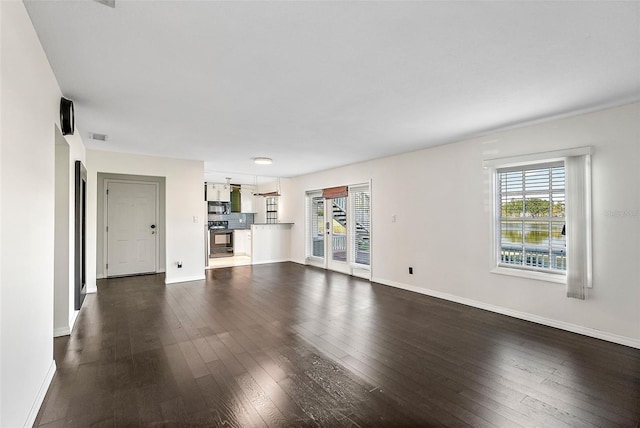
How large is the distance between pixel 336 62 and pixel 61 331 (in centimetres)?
391

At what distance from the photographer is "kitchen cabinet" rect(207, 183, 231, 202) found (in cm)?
993

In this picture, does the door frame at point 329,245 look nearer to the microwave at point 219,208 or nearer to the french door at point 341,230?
the french door at point 341,230

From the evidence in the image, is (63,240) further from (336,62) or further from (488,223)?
(488,223)

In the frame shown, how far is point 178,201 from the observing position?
5.83 meters

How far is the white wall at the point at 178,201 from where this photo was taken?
5.32 m

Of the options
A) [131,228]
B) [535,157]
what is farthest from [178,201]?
[535,157]

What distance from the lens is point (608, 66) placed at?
224 centimetres

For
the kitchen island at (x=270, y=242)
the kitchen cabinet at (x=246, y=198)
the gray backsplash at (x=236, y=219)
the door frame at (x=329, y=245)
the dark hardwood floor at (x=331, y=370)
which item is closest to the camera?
the dark hardwood floor at (x=331, y=370)

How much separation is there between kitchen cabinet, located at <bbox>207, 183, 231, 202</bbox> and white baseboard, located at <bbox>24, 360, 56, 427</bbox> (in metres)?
7.84

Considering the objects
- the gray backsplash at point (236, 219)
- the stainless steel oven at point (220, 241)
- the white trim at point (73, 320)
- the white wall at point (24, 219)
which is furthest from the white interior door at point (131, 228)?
the white wall at point (24, 219)

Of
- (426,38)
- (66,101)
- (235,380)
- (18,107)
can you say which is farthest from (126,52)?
(235,380)

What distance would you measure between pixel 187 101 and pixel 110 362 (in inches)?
97.6

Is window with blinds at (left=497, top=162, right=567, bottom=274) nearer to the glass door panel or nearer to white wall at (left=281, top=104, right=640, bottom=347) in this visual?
white wall at (left=281, top=104, right=640, bottom=347)

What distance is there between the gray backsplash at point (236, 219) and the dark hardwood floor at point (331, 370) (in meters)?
6.34
